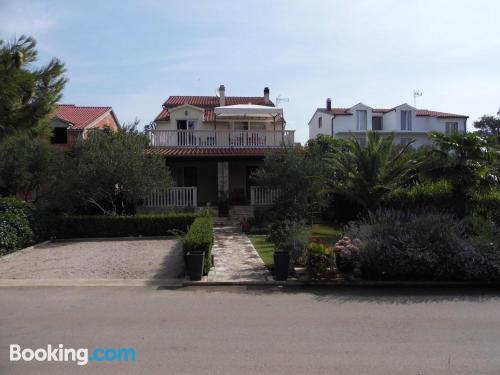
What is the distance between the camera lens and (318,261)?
9562 millimetres

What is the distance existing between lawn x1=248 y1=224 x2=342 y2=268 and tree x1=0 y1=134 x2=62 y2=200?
9598 millimetres

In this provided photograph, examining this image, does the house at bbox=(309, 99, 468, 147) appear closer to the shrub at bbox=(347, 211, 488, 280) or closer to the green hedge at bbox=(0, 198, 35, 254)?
the green hedge at bbox=(0, 198, 35, 254)

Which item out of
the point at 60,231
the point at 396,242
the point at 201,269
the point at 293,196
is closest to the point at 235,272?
the point at 201,269

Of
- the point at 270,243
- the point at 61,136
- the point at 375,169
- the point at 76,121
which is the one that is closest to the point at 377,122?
the point at 76,121

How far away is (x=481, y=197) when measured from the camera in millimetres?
13305

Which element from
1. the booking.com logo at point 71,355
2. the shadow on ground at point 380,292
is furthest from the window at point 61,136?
the booking.com logo at point 71,355

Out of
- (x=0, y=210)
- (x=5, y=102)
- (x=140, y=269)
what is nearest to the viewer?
(x=5, y=102)

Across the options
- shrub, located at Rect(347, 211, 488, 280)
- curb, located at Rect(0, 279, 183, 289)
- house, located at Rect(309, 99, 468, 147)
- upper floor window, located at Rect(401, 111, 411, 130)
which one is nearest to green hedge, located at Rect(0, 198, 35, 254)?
curb, located at Rect(0, 279, 183, 289)

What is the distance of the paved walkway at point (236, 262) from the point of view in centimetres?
990

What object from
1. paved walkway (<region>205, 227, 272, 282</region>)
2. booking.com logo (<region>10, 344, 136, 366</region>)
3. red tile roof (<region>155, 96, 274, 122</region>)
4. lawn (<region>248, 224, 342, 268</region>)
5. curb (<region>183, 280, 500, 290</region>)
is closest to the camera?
booking.com logo (<region>10, 344, 136, 366</region>)

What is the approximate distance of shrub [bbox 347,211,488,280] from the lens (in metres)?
9.12

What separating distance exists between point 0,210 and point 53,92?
6.68m

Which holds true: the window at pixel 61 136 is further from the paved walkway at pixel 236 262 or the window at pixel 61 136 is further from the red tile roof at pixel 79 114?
the paved walkway at pixel 236 262

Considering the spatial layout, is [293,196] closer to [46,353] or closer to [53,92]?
[53,92]
